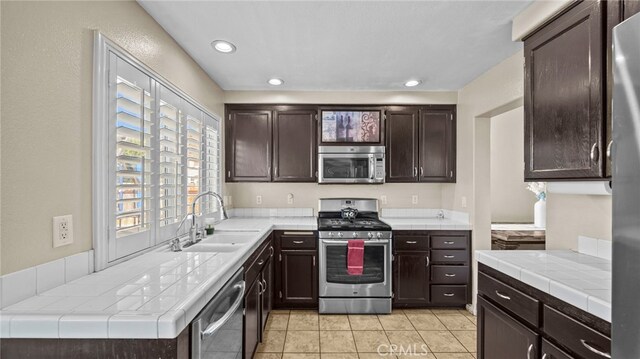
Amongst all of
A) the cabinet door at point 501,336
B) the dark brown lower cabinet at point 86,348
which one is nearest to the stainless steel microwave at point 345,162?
the cabinet door at point 501,336

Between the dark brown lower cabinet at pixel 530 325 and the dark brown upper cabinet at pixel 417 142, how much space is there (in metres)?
1.75

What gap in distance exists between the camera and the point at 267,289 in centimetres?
274

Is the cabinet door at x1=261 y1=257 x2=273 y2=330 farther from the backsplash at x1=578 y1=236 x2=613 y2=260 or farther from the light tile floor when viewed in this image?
the backsplash at x1=578 y1=236 x2=613 y2=260

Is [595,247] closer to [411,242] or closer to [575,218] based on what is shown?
[575,218]

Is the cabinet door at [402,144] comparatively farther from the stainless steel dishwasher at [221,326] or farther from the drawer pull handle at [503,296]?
the stainless steel dishwasher at [221,326]

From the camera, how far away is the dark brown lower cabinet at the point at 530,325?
113 centimetres

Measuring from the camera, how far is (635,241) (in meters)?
0.75

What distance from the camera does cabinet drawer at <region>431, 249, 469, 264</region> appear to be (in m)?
3.12

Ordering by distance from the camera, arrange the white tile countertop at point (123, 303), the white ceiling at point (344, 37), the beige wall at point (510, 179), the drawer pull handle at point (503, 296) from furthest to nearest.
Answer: the beige wall at point (510, 179) < the white ceiling at point (344, 37) < the drawer pull handle at point (503, 296) < the white tile countertop at point (123, 303)

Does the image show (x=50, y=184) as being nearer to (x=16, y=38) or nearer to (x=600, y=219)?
→ (x=16, y=38)

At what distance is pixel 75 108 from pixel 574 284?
7.62 ft

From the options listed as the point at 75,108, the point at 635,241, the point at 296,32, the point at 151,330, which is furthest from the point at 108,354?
the point at 296,32

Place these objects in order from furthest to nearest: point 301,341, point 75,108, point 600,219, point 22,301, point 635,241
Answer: point 301,341 < point 600,219 < point 75,108 < point 22,301 < point 635,241

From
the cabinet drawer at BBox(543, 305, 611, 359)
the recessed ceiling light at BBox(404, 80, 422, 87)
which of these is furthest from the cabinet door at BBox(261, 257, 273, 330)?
the recessed ceiling light at BBox(404, 80, 422, 87)
